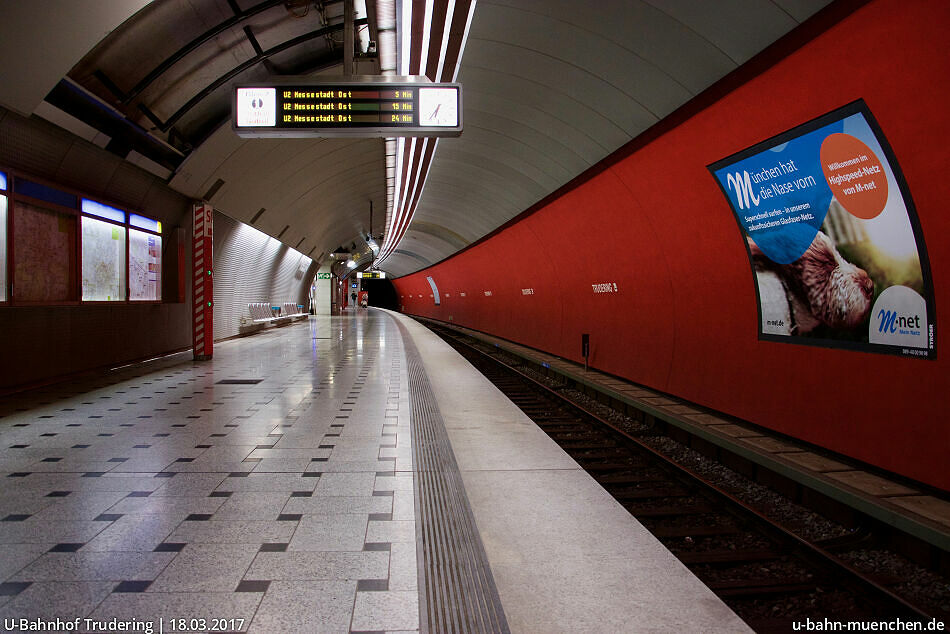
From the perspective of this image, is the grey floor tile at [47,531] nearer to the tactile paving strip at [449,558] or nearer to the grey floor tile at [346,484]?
the grey floor tile at [346,484]

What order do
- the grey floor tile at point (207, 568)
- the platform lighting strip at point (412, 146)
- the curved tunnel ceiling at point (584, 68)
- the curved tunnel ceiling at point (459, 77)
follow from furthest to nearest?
the platform lighting strip at point (412, 146), the curved tunnel ceiling at point (459, 77), the curved tunnel ceiling at point (584, 68), the grey floor tile at point (207, 568)

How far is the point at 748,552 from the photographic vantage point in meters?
3.50

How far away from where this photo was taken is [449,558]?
2896mm

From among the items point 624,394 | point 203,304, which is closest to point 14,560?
point 624,394

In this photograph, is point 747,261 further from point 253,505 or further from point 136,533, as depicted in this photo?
point 136,533

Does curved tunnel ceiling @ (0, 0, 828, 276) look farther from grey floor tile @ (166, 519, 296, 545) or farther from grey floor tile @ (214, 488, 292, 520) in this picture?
grey floor tile @ (166, 519, 296, 545)

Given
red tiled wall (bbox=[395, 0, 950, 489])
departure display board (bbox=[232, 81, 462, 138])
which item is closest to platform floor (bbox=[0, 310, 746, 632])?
red tiled wall (bbox=[395, 0, 950, 489])

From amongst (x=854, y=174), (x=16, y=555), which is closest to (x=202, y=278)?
(x=16, y=555)

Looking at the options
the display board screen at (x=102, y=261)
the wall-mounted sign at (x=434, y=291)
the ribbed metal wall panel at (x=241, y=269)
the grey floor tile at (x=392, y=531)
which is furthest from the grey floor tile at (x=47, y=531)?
the wall-mounted sign at (x=434, y=291)

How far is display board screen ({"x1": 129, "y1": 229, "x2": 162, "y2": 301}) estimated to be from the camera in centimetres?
1028

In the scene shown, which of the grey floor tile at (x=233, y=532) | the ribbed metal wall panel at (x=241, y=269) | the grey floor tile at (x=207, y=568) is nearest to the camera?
the grey floor tile at (x=207, y=568)

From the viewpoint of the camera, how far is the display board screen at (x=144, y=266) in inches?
405

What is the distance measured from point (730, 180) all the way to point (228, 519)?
16.8 ft

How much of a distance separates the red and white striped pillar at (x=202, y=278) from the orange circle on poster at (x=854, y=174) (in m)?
11.1
